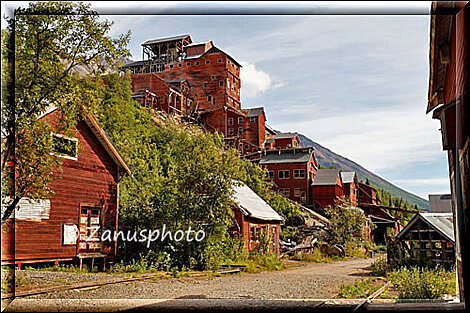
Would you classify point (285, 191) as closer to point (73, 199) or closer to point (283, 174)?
point (283, 174)

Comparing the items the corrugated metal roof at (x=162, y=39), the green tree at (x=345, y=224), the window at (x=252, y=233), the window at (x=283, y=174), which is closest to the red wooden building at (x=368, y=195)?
the green tree at (x=345, y=224)

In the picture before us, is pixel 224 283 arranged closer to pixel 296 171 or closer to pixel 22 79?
pixel 22 79

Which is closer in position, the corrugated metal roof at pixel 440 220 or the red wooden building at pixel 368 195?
the corrugated metal roof at pixel 440 220

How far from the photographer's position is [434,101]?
7289mm

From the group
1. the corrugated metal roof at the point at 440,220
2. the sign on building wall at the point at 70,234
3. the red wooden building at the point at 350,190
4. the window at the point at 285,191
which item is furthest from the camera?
the window at the point at 285,191

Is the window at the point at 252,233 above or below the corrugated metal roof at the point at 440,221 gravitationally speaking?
below

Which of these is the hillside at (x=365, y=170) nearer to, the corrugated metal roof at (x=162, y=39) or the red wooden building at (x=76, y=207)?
the corrugated metal roof at (x=162, y=39)

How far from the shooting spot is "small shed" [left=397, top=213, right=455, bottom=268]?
28.2 ft

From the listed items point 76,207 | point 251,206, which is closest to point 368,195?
point 251,206

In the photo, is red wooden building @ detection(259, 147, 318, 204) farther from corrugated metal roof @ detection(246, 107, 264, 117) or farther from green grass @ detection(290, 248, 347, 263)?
corrugated metal roof @ detection(246, 107, 264, 117)

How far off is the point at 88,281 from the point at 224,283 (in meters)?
2.60

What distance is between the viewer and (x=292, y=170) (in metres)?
16.6

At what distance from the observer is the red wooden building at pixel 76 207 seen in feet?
30.2

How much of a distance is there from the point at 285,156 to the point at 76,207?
653 cm
